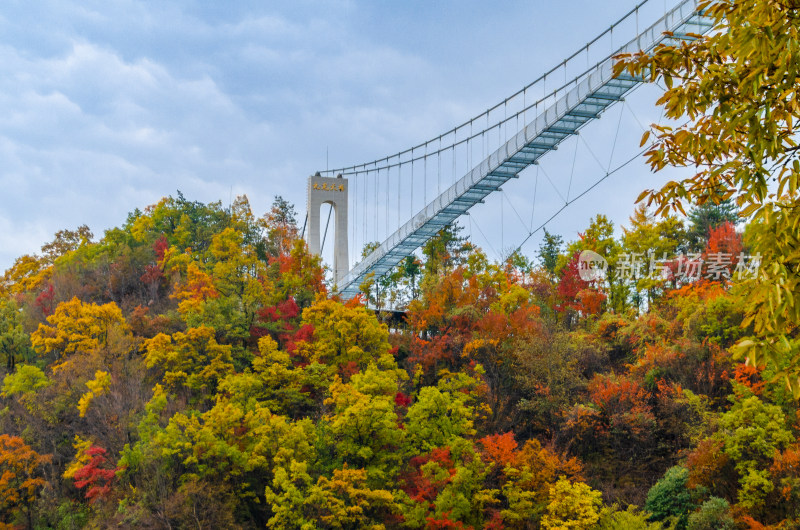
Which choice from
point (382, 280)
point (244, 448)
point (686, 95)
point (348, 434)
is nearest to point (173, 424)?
point (244, 448)

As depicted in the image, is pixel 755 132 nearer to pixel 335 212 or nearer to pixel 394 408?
pixel 394 408

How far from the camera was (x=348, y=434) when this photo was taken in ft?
72.8

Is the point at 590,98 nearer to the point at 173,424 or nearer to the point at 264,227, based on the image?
the point at 173,424

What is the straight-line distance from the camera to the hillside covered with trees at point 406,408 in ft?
69.9

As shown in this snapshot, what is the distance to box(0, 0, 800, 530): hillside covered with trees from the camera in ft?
69.9

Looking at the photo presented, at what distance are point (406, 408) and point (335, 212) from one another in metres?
26.6

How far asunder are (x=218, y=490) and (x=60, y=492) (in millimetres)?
7392

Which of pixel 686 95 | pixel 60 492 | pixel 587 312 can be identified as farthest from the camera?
pixel 587 312

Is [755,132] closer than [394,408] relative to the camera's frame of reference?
Yes

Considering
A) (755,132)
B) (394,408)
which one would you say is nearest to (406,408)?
(394,408)

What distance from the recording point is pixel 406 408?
86.8 ft

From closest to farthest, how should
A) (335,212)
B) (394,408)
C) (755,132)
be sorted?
→ (755,132)
(394,408)
(335,212)

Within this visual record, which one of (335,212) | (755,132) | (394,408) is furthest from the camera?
(335,212)

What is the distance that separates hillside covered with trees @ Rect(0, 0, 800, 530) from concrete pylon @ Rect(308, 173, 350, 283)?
409 inches
